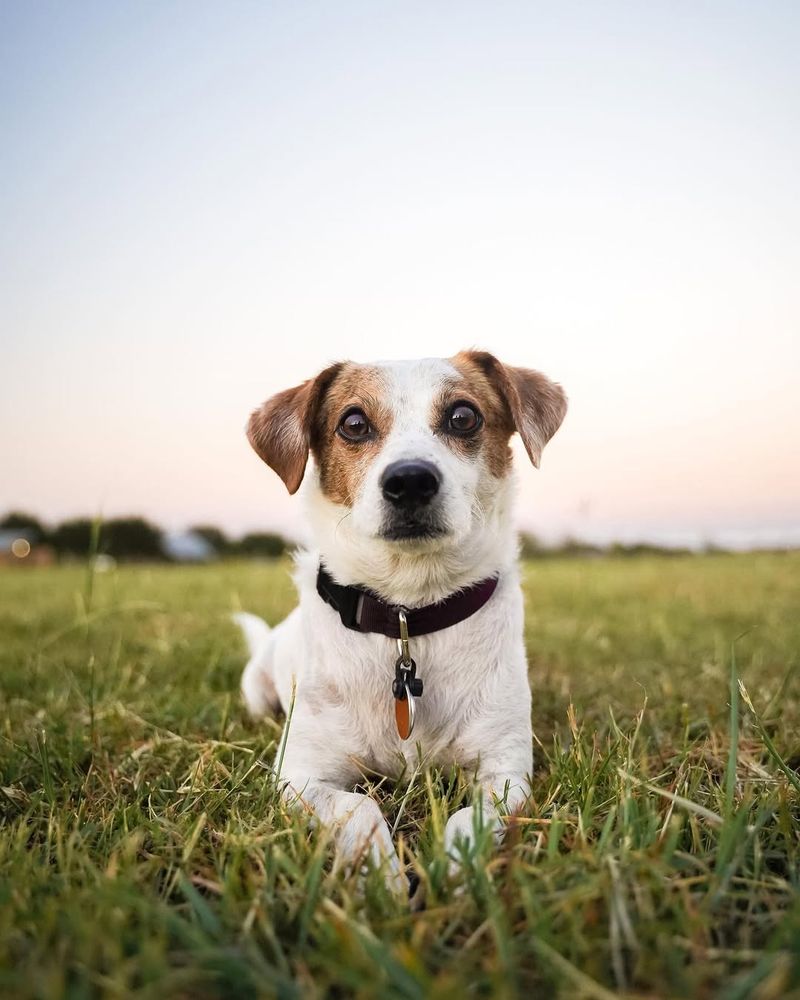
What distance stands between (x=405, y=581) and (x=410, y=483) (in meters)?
0.47

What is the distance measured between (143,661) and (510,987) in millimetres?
4026

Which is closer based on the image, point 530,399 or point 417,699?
point 417,699

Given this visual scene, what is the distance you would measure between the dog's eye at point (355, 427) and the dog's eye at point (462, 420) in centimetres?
34

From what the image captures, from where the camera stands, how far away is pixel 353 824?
2.22 m

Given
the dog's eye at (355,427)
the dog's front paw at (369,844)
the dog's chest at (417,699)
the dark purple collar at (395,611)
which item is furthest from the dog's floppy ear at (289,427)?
the dog's front paw at (369,844)

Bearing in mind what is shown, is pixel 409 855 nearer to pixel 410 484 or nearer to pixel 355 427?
pixel 410 484

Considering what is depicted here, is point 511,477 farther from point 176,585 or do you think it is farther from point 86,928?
point 176,585

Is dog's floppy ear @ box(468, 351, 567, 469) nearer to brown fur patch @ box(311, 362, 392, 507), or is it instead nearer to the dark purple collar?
brown fur patch @ box(311, 362, 392, 507)

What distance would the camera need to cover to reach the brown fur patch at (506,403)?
127 inches

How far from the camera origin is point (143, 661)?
4.95 meters

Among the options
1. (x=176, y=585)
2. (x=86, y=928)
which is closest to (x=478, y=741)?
(x=86, y=928)

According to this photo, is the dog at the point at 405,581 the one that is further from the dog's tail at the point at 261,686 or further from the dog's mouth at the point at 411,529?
the dog's tail at the point at 261,686

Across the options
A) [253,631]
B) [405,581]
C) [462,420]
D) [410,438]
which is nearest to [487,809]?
[405,581]

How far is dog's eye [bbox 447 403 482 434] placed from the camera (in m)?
3.10
